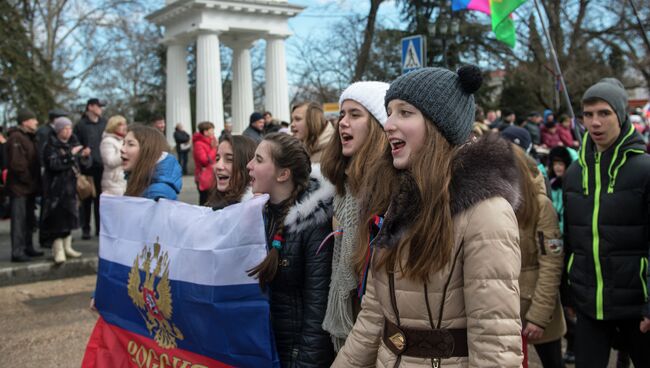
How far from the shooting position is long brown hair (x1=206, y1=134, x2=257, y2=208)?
143 inches

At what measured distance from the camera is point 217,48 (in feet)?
80.9

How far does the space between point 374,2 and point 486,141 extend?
21.1 metres

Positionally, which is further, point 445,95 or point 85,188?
point 85,188

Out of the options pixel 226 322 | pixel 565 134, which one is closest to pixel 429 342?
pixel 226 322

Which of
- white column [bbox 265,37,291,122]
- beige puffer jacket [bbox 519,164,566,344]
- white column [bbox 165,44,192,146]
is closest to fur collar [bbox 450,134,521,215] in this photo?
beige puffer jacket [bbox 519,164,566,344]

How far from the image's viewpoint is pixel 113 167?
29.3 ft

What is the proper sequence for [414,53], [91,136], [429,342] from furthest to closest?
1. [91,136]
2. [414,53]
3. [429,342]

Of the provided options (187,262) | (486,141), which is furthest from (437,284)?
(187,262)

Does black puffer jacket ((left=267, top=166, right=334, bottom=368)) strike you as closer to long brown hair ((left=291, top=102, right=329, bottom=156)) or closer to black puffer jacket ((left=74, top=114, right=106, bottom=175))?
long brown hair ((left=291, top=102, right=329, bottom=156))

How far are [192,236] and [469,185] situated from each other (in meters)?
1.70

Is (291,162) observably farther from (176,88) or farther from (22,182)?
(176,88)

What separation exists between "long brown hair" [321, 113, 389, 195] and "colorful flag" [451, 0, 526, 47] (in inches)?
188

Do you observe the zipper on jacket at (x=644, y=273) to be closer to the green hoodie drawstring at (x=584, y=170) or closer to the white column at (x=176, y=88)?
the green hoodie drawstring at (x=584, y=170)

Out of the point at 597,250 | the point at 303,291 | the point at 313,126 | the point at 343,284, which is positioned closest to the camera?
the point at 343,284
